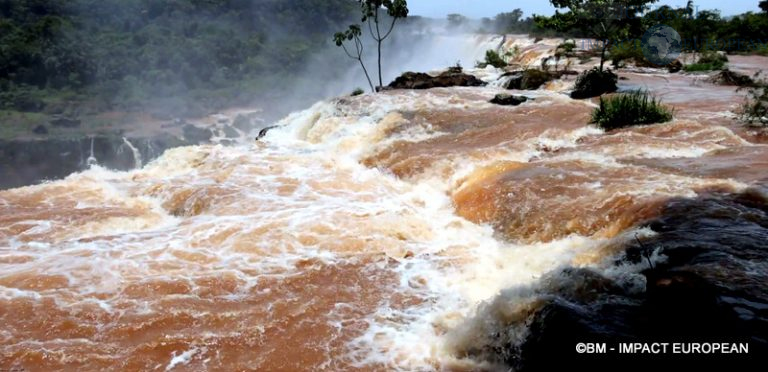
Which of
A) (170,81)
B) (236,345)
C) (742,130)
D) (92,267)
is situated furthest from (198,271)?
(170,81)

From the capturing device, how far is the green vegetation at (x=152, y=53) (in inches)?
1613

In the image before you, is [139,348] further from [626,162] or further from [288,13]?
[288,13]

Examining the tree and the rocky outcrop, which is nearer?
the rocky outcrop

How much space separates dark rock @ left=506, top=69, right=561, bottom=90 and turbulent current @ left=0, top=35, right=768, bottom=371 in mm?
5833

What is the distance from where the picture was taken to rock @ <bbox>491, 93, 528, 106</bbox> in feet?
40.6

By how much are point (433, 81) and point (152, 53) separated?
3991 cm

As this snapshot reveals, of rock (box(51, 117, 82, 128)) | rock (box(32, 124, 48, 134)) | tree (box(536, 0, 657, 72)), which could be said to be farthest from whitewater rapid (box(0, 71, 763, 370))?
rock (box(51, 117, 82, 128))

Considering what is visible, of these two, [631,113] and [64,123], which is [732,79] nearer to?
[631,113]

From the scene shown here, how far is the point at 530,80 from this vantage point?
1570 cm

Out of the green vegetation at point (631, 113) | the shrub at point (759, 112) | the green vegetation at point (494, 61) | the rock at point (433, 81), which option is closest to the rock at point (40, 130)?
the rock at point (433, 81)

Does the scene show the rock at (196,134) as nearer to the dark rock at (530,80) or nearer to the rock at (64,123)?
the rock at (64,123)

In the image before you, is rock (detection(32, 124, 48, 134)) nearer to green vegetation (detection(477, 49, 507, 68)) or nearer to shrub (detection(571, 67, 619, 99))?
green vegetation (detection(477, 49, 507, 68))

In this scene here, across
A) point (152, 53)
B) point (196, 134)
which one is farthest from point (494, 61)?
point (152, 53)

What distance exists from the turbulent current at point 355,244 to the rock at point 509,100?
230 cm
